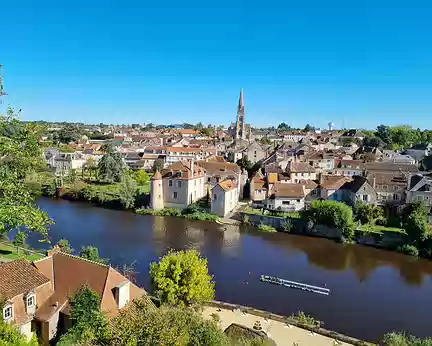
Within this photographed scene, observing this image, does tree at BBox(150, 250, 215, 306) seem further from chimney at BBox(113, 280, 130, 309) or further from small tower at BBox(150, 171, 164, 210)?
small tower at BBox(150, 171, 164, 210)

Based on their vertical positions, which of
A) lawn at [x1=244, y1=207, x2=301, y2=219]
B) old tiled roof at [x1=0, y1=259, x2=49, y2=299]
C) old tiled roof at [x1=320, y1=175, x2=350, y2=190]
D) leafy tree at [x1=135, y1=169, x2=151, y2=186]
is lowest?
lawn at [x1=244, y1=207, x2=301, y2=219]

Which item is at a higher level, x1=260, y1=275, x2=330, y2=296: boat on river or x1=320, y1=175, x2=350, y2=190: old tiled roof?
x1=320, y1=175, x2=350, y2=190: old tiled roof

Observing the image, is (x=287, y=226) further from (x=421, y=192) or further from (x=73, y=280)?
(x=73, y=280)

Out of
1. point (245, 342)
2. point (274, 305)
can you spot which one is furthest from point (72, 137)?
point (245, 342)

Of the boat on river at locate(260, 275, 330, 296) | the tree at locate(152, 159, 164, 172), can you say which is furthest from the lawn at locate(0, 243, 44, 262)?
the tree at locate(152, 159, 164, 172)

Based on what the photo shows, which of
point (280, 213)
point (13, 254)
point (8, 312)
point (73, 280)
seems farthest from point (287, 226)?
point (8, 312)
